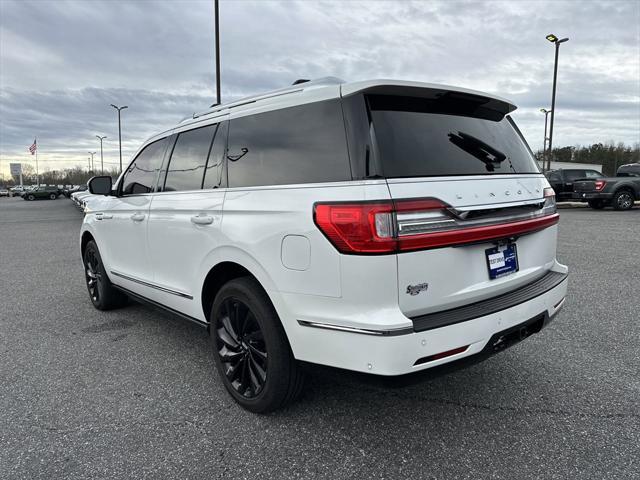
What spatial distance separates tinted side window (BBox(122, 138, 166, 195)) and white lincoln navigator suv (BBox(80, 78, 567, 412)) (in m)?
0.72

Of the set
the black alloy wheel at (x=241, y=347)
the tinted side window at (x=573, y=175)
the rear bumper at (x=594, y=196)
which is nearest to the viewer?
the black alloy wheel at (x=241, y=347)

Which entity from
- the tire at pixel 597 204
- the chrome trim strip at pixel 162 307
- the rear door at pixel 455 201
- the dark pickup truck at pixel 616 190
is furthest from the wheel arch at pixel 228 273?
the tire at pixel 597 204

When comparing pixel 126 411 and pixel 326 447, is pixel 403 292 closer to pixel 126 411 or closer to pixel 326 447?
pixel 326 447

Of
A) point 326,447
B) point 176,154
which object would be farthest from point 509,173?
point 176,154

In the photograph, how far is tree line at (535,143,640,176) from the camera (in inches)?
2776

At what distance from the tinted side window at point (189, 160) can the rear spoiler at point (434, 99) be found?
136 cm

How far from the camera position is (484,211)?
8.04 feet

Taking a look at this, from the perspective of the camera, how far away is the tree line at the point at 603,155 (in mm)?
70500

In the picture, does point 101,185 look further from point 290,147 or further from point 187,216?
point 290,147

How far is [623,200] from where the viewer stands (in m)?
18.3

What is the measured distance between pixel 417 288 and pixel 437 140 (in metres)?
0.83

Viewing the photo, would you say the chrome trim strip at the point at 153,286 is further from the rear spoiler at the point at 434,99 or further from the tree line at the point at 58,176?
the tree line at the point at 58,176

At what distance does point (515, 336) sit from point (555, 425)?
62cm

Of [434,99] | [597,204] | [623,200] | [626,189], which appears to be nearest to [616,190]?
[626,189]
